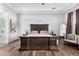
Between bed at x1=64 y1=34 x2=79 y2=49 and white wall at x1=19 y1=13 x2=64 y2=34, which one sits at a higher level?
white wall at x1=19 y1=13 x2=64 y2=34

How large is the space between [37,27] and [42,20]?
1.68 m

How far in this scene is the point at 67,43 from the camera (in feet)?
25.3

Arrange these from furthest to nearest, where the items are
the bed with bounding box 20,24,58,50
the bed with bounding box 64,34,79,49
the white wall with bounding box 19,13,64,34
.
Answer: the white wall with bounding box 19,13,64,34, the bed with bounding box 64,34,79,49, the bed with bounding box 20,24,58,50

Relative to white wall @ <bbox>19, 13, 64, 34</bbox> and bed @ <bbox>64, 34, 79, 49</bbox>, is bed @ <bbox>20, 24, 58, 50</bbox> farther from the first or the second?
white wall @ <bbox>19, 13, 64, 34</bbox>

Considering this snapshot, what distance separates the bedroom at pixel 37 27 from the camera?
241 inches

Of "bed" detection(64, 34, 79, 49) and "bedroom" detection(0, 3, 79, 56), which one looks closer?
"bedroom" detection(0, 3, 79, 56)

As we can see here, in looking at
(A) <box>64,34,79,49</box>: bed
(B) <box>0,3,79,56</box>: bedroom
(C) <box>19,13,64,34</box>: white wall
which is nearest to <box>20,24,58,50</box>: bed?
(B) <box>0,3,79,56</box>: bedroom

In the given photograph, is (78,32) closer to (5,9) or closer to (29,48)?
(29,48)

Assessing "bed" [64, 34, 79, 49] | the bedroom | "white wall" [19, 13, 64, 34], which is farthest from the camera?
"white wall" [19, 13, 64, 34]

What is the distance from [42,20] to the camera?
1128 cm

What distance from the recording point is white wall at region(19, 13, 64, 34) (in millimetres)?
10820

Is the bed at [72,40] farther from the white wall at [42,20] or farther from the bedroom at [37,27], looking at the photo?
the white wall at [42,20]

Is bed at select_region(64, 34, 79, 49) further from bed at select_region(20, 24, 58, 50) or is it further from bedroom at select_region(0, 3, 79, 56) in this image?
bed at select_region(20, 24, 58, 50)

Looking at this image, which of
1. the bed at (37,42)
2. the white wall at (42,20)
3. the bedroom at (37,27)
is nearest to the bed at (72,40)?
the bedroom at (37,27)
